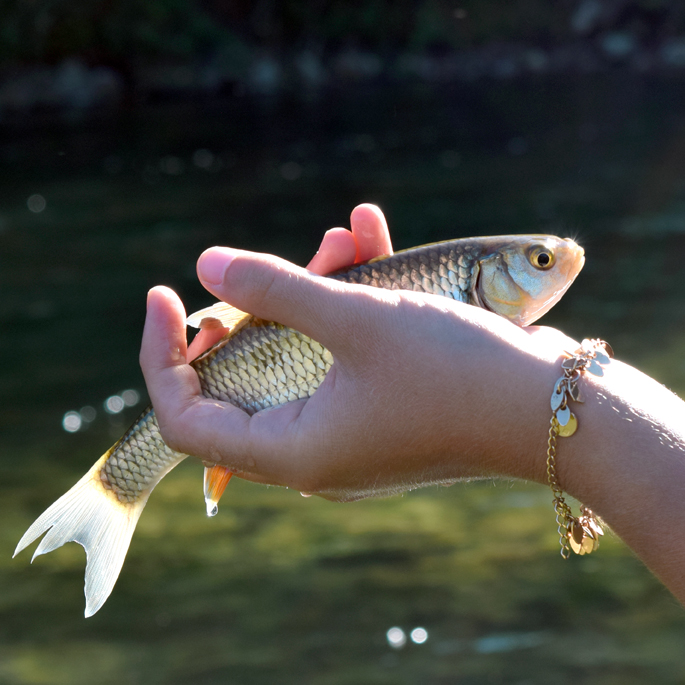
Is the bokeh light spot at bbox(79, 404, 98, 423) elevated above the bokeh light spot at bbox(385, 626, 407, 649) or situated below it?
above

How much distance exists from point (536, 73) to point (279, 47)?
41.8 ft

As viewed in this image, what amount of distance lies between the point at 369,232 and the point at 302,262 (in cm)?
1182

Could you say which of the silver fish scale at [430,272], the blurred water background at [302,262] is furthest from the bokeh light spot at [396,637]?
the silver fish scale at [430,272]

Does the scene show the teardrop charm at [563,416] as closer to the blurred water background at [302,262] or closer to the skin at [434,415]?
the skin at [434,415]

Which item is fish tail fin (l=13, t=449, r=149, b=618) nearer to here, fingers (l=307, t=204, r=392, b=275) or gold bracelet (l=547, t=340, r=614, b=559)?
fingers (l=307, t=204, r=392, b=275)

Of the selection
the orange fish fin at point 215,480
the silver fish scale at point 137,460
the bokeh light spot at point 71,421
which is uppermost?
the bokeh light spot at point 71,421

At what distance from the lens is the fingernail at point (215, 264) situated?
8.01 feet

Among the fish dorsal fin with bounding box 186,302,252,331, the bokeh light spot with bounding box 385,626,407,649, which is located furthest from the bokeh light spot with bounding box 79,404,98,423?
the fish dorsal fin with bounding box 186,302,252,331

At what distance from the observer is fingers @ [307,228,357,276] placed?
3021 millimetres

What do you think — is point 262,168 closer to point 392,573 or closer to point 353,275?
point 392,573

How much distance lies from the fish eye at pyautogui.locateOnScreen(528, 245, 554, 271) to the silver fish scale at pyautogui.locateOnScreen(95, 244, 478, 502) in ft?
0.58

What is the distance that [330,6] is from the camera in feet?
147

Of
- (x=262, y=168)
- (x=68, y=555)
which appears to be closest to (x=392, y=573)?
(x=68, y=555)

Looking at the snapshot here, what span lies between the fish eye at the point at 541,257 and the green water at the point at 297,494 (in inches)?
129
